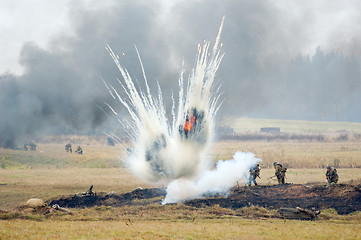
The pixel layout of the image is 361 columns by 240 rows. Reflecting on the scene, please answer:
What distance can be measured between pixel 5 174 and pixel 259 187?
26280 millimetres

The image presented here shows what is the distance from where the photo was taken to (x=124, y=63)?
2239 inches

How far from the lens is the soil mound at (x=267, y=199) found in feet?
83.7

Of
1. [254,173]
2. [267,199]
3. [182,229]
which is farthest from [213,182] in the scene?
[182,229]

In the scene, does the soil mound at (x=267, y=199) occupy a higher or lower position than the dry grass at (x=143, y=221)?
higher

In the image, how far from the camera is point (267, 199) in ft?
88.5

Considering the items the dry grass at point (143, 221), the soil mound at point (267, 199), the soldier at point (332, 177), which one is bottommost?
the dry grass at point (143, 221)

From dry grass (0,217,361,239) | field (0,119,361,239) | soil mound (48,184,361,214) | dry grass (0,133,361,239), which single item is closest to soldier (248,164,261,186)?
soil mound (48,184,361,214)

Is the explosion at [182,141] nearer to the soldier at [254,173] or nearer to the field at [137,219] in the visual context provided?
the soldier at [254,173]

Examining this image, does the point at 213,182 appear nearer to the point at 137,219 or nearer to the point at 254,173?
the point at 254,173

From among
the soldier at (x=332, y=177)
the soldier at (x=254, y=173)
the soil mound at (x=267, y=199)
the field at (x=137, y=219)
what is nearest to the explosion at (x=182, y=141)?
the soil mound at (x=267, y=199)

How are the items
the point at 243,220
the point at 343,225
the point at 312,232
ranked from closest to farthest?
the point at 312,232 → the point at 343,225 → the point at 243,220

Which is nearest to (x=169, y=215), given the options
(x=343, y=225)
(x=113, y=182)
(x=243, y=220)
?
(x=243, y=220)

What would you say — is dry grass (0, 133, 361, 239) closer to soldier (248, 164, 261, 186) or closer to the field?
the field

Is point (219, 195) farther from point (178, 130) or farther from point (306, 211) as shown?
point (306, 211)
